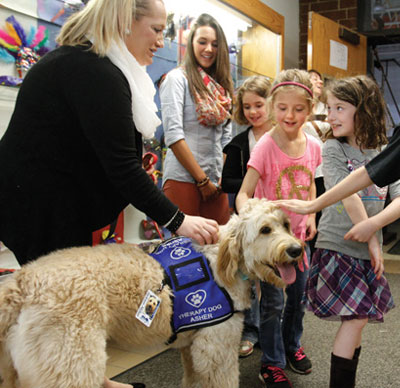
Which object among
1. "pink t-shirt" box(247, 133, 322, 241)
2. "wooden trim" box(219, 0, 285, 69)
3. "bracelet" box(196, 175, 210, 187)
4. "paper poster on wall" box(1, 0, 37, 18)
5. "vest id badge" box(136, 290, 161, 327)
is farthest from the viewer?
"wooden trim" box(219, 0, 285, 69)

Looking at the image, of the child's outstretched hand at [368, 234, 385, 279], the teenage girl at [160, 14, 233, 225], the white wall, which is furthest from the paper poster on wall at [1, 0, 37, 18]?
the white wall

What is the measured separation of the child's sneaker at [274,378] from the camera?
2.28 metres

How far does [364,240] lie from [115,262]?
3.36ft

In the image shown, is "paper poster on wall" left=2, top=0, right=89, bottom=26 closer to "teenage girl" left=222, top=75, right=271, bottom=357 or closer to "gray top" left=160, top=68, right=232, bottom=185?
"gray top" left=160, top=68, right=232, bottom=185

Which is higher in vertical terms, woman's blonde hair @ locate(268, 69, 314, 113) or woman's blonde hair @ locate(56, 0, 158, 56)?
woman's blonde hair @ locate(56, 0, 158, 56)

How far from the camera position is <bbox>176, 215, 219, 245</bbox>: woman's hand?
5.31 ft

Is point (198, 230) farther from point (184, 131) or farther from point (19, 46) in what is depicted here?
point (19, 46)

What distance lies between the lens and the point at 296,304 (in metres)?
2.54

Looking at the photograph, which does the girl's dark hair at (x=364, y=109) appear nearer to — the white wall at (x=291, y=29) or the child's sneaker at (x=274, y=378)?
the child's sneaker at (x=274, y=378)

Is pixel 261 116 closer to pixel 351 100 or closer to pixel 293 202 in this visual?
pixel 351 100

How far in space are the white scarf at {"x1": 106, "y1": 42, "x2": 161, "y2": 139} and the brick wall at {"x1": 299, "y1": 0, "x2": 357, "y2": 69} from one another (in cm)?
518

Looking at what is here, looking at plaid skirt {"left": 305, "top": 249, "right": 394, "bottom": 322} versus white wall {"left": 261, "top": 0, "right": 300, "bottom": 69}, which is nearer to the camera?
plaid skirt {"left": 305, "top": 249, "right": 394, "bottom": 322}

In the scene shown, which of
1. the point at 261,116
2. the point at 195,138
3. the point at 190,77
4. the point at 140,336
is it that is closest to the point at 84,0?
the point at 190,77

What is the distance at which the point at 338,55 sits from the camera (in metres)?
5.88
